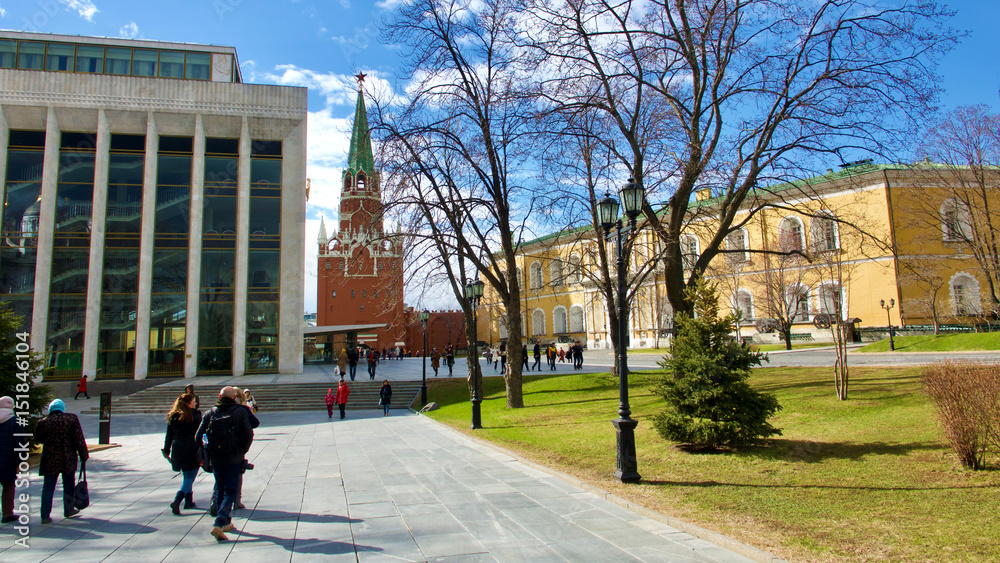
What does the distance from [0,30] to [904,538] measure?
46.8 metres

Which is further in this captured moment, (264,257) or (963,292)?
(963,292)

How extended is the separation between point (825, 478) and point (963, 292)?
4034 cm

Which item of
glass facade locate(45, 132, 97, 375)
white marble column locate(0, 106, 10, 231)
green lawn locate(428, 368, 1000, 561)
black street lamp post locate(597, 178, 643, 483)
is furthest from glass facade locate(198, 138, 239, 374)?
black street lamp post locate(597, 178, 643, 483)

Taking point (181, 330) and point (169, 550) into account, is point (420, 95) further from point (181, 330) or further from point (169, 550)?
point (181, 330)

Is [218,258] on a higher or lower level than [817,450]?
higher

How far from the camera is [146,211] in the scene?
31.1m

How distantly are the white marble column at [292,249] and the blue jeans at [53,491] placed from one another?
2657 cm

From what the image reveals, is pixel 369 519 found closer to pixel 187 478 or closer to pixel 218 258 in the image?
pixel 187 478

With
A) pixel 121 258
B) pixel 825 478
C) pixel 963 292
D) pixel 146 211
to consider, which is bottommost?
pixel 825 478

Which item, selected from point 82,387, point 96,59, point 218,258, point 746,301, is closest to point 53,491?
point 82,387

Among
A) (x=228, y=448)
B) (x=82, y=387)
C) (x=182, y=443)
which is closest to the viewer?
(x=228, y=448)

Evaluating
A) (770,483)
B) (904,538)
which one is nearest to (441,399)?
(770,483)

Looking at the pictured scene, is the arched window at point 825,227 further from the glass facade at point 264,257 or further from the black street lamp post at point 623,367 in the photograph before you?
the glass facade at point 264,257

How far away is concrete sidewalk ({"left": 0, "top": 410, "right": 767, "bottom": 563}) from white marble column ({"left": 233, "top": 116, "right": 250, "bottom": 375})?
21413 mm
